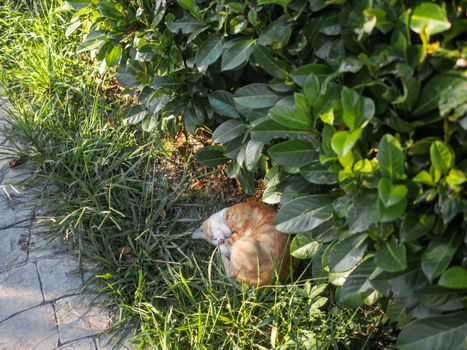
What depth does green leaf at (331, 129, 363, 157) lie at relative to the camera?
162 cm

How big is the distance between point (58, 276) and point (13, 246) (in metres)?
0.33

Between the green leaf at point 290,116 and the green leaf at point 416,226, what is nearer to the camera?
the green leaf at point 416,226

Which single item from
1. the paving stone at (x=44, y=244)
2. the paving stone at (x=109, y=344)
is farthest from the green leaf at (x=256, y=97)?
the paving stone at (x=44, y=244)

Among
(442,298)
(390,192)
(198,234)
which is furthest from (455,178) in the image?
(198,234)

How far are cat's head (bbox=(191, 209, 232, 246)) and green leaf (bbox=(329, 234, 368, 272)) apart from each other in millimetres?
810

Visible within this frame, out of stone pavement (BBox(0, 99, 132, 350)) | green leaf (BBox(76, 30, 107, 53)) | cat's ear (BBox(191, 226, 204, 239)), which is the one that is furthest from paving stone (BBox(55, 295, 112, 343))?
green leaf (BBox(76, 30, 107, 53))

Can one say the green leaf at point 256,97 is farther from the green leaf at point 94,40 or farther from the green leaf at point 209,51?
the green leaf at point 94,40

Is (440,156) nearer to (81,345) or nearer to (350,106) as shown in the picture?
(350,106)

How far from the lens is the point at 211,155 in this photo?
2.68m

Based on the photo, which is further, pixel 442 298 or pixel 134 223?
pixel 134 223

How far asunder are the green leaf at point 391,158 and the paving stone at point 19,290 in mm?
1832

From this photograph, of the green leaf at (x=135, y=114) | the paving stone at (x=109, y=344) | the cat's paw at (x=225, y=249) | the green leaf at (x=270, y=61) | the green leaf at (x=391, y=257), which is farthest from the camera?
the green leaf at (x=135, y=114)

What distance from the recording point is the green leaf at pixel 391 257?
1.71 m

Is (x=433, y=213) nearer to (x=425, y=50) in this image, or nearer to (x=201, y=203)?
(x=425, y=50)
